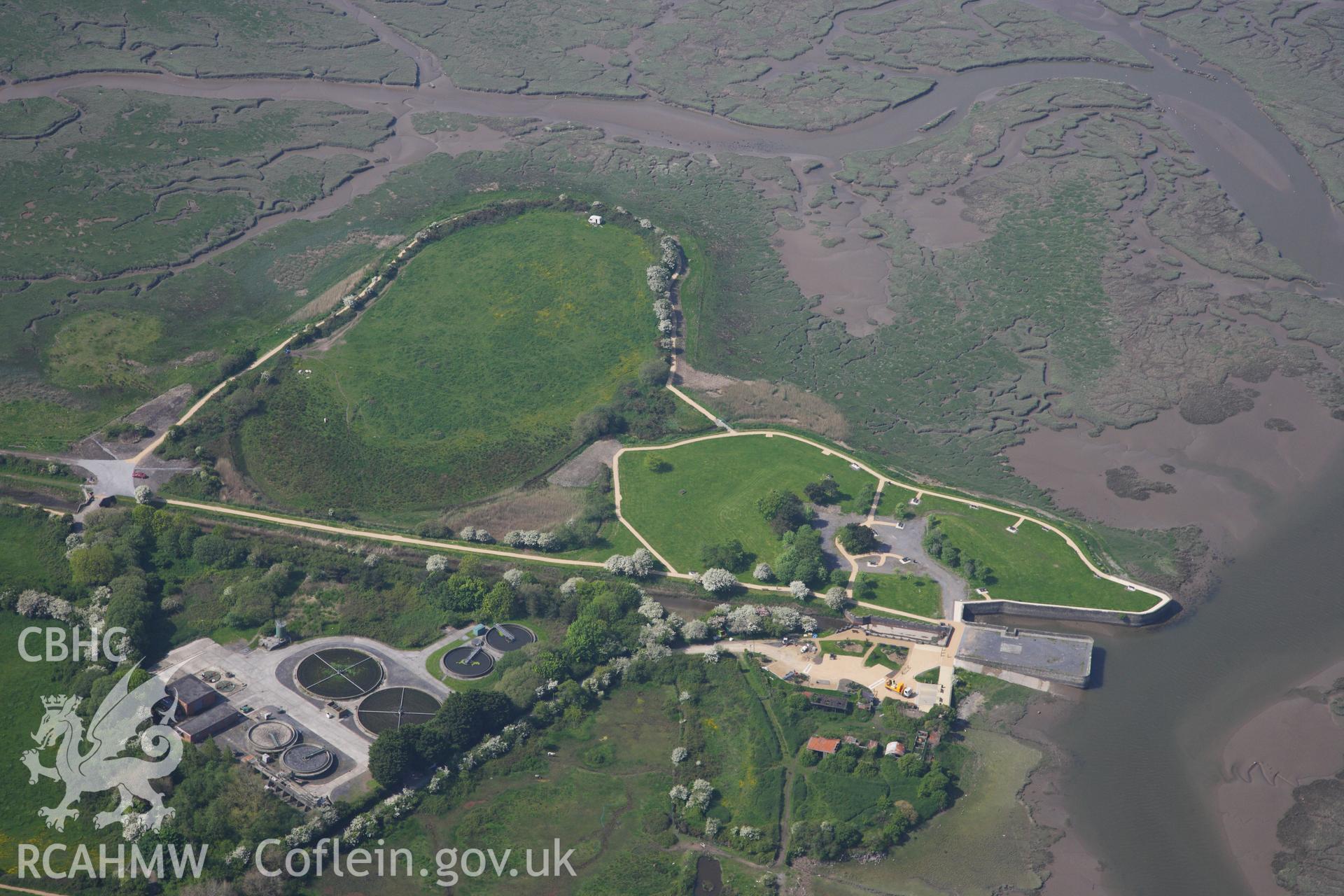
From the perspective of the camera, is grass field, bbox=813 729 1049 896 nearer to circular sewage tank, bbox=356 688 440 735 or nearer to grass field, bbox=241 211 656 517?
circular sewage tank, bbox=356 688 440 735

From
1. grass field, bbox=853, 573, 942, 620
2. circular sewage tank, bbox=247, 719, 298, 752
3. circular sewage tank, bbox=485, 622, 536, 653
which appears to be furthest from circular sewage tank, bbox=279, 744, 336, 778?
grass field, bbox=853, 573, 942, 620

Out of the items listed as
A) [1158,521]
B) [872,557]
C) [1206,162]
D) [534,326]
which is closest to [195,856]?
[872,557]

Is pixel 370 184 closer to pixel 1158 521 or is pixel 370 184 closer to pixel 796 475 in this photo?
pixel 796 475

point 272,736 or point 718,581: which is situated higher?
point 718,581

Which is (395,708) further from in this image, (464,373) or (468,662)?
(464,373)

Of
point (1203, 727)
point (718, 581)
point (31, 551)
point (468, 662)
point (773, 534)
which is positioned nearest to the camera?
point (1203, 727)

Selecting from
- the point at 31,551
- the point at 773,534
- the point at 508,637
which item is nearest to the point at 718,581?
the point at 773,534
